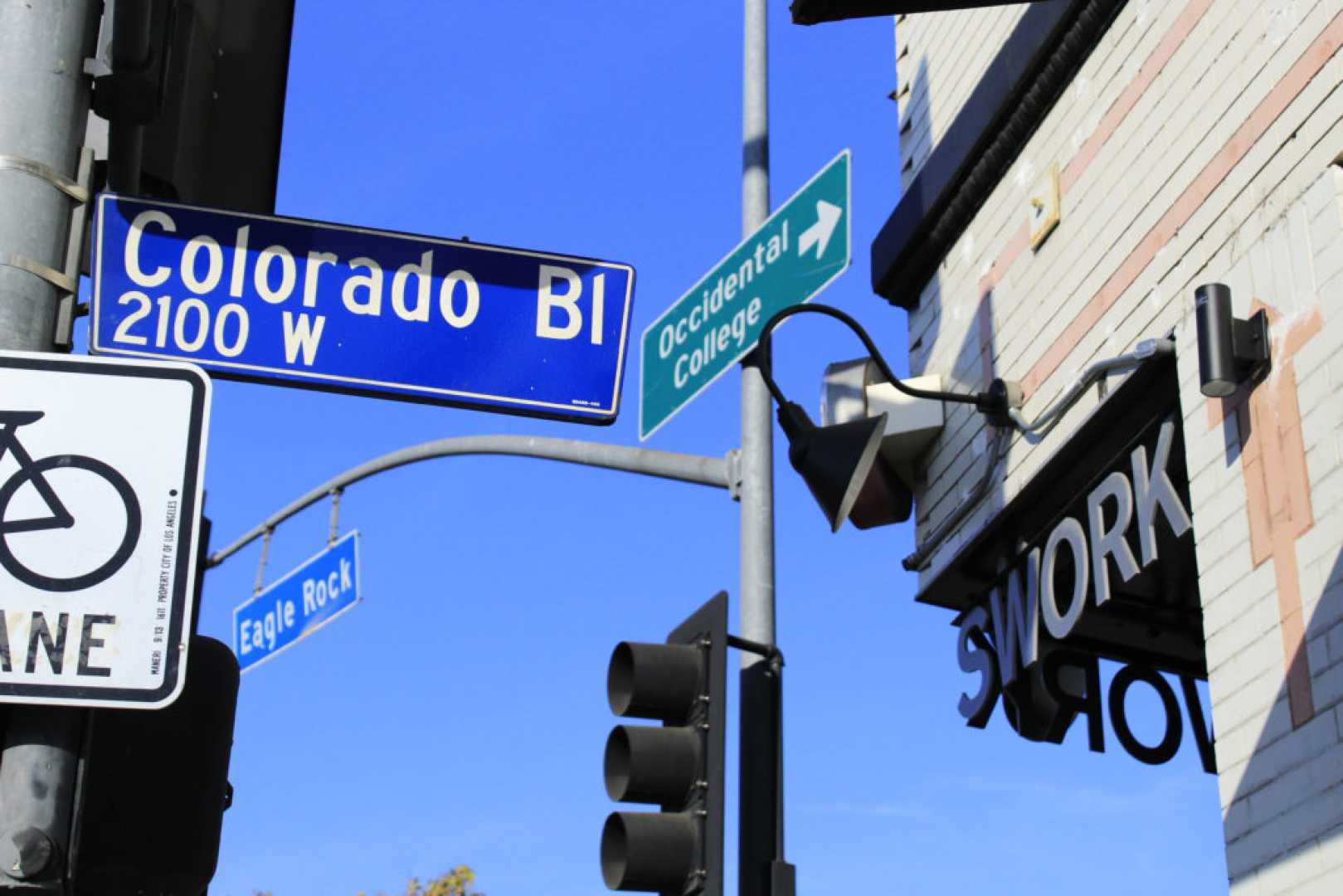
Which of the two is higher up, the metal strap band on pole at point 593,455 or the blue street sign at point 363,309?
the metal strap band on pole at point 593,455

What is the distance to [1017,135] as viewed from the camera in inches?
337

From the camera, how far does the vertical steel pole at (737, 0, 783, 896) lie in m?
5.28

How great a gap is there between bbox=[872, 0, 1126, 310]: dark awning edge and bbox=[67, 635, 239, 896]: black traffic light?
5.93 m

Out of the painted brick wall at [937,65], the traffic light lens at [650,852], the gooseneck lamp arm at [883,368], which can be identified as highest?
the painted brick wall at [937,65]

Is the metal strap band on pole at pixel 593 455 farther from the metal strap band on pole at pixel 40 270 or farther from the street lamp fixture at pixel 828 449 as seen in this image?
the metal strap band on pole at pixel 40 270

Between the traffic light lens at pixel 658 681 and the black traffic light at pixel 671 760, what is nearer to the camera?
the black traffic light at pixel 671 760

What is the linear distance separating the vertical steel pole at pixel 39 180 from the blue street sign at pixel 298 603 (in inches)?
358

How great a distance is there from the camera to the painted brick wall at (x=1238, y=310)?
5523 millimetres

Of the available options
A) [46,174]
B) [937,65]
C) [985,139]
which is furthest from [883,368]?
[46,174]

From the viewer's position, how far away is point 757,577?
23.6 feet

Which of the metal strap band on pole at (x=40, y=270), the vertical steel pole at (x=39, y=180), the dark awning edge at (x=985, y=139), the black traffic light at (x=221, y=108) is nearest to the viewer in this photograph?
the vertical steel pole at (x=39, y=180)

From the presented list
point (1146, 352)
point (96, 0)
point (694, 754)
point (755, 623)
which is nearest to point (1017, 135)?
point (1146, 352)

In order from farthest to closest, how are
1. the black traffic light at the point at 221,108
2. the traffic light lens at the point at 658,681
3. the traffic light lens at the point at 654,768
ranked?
the traffic light lens at the point at 658,681
the traffic light lens at the point at 654,768
the black traffic light at the point at 221,108

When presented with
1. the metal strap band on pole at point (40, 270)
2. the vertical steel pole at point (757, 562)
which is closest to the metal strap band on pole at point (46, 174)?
the metal strap band on pole at point (40, 270)
